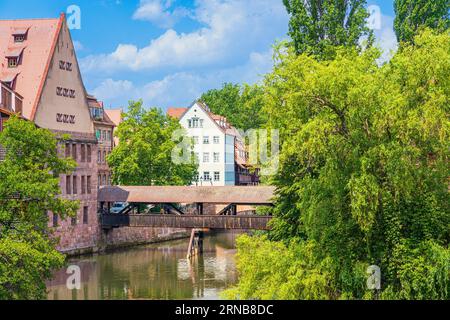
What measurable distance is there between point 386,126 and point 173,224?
29738 mm

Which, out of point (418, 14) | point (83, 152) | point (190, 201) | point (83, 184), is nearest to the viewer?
point (418, 14)

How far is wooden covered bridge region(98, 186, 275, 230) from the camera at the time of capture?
47.8 m

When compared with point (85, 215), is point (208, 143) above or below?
above

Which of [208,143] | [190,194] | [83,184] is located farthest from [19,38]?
[208,143]

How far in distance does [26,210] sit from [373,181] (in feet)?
39.9

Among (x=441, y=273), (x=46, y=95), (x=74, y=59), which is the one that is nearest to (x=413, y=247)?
(x=441, y=273)

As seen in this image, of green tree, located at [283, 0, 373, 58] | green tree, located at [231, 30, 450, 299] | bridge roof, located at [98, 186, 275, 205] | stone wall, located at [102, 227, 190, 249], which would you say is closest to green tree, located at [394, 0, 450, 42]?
green tree, located at [283, 0, 373, 58]

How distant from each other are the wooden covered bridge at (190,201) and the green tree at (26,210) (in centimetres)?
A: 1865

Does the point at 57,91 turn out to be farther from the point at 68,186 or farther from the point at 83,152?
the point at 68,186

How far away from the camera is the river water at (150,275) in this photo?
3494cm

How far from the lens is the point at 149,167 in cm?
5872

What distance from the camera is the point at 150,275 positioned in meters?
40.3

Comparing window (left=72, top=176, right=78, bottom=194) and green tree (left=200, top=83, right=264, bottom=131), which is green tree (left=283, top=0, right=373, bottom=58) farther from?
green tree (left=200, top=83, right=264, bottom=131)

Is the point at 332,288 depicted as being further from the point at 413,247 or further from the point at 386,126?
the point at 386,126
